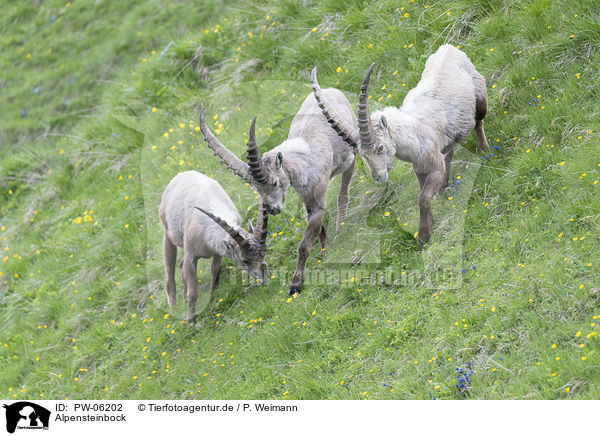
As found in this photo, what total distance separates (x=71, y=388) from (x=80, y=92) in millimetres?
10861

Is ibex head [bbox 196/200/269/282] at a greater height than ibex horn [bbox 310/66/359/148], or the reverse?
ibex horn [bbox 310/66/359/148]

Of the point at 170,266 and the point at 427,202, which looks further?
the point at 170,266

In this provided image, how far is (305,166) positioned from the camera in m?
9.12

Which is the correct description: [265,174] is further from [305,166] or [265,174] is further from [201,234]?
[201,234]

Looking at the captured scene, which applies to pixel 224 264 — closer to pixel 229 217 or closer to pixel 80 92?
pixel 229 217

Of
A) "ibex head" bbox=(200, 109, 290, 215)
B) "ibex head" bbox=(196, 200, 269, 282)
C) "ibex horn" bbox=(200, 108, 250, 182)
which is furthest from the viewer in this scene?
"ibex head" bbox=(196, 200, 269, 282)

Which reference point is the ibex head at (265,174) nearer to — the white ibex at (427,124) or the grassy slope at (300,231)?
the white ibex at (427,124)

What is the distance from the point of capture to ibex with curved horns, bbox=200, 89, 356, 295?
8.54 meters

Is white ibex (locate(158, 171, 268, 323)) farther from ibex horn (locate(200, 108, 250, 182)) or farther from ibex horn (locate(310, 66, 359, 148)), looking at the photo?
ibex horn (locate(310, 66, 359, 148))
